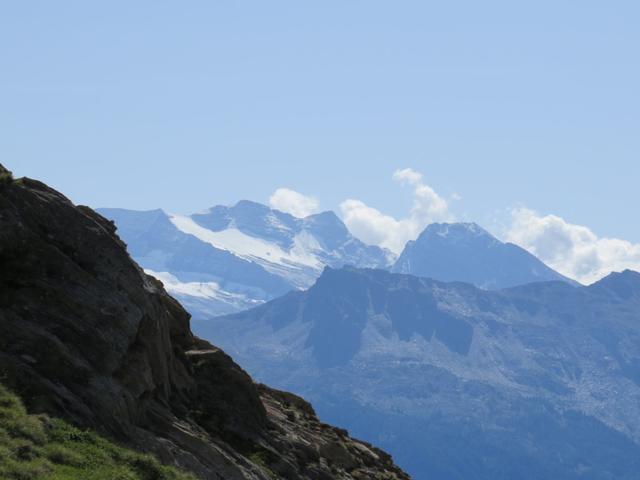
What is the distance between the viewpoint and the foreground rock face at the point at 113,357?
37125mm

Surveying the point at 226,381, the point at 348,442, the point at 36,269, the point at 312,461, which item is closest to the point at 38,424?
the point at 36,269

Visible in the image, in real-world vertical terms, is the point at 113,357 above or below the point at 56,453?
above

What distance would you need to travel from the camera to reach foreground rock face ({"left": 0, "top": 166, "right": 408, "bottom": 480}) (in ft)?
122

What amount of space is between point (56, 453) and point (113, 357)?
26.1 ft

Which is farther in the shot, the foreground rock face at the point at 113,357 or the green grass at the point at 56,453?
the foreground rock face at the point at 113,357

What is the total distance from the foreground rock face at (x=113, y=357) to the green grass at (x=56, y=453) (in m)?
1.05

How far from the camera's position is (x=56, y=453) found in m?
32.7

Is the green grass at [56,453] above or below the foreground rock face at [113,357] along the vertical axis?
below

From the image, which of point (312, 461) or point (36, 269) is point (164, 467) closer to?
point (36, 269)

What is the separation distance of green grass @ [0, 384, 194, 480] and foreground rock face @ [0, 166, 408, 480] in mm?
1053

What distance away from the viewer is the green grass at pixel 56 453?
102ft

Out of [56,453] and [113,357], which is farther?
[113,357]

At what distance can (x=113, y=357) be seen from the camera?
40.3 metres

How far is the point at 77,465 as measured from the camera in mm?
32781
